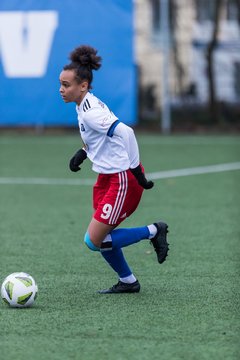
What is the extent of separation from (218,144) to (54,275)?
38.2ft

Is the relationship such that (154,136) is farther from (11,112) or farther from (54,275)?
(54,275)

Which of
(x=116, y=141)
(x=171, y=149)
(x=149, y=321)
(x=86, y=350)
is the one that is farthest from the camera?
(x=171, y=149)

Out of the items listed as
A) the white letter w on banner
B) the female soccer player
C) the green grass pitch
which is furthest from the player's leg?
the white letter w on banner

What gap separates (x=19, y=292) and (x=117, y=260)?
840 mm

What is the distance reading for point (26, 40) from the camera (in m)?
17.1

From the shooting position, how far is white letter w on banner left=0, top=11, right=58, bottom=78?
17.2 meters

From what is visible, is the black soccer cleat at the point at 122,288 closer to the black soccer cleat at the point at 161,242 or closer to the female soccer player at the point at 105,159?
the female soccer player at the point at 105,159

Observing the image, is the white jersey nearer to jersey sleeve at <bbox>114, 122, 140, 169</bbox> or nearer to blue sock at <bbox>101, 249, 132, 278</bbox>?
jersey sleeve at <bbox>114, 122, 140, 169</bbox>

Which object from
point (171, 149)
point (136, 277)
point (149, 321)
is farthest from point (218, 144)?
point (149, 321)

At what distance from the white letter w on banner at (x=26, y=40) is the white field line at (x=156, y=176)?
14.3ft

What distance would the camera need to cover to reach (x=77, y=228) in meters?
9.09

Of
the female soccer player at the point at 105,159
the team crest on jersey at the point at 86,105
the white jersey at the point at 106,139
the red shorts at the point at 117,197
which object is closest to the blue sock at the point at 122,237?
the female soccer player at the point at 105,159

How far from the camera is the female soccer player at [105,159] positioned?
6039 millimetres

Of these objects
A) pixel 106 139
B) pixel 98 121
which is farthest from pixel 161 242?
pixel 98 121
